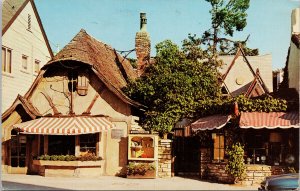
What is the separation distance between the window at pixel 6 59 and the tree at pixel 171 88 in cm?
556

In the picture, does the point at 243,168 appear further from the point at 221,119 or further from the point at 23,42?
the point at 23,42

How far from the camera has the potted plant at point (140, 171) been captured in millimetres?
16641

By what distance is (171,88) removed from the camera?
18.0 m

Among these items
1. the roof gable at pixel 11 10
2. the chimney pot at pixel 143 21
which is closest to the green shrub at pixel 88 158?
the roof gable at pixel 11 10

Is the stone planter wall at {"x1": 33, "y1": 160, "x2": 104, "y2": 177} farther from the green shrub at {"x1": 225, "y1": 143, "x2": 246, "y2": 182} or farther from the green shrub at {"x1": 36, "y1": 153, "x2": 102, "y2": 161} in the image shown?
the green shrub at {"x1": 225, "y1": 143, "x2": 246, "y2": 182}

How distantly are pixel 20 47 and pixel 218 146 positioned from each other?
35.9ft

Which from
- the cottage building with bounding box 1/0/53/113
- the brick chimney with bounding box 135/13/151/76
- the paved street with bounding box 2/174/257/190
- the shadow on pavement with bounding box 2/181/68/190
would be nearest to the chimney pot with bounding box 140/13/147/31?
the brick chimney with bounding box 135/13/151/76

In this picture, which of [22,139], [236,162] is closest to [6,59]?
[22,139]

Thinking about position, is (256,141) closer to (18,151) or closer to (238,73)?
(18,151)

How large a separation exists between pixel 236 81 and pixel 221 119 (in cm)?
1096

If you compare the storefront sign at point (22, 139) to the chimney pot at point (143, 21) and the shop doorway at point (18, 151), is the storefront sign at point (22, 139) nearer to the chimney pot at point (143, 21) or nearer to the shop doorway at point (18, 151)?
the shop doorway at point (18, 151)

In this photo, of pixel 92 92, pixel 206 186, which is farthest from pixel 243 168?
pixel 92 92

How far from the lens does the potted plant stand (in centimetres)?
1664

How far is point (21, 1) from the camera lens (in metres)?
21.7
